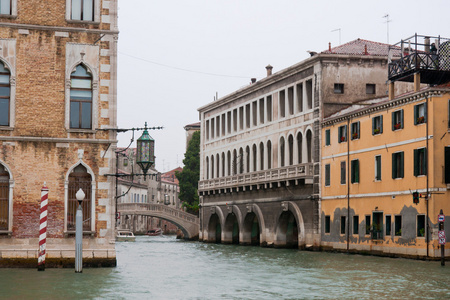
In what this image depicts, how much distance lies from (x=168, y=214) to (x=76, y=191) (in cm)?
4420

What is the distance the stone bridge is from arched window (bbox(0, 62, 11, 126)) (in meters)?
43.5

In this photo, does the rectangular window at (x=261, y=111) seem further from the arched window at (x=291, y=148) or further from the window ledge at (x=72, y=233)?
the window ledge at (x=72, y=233)

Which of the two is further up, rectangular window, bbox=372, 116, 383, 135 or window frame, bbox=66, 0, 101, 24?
window frame, bbox=66, 0, 101, 24

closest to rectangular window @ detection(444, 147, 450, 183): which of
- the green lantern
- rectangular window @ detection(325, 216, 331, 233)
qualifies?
rectangular window @ detection(325, 216, 331, 233)

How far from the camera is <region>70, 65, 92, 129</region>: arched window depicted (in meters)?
26.1

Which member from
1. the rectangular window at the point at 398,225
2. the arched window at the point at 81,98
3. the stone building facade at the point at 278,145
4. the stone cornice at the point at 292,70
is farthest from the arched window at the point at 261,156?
the arched window at the point at 81,98

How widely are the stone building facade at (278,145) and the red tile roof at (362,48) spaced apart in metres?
0.06

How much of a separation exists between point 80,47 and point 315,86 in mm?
23149

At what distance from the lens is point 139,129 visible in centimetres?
2719

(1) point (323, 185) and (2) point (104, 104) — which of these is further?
(1) point (323, 185)

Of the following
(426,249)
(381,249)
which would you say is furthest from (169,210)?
(426,249)

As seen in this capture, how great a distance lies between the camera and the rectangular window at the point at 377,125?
39284mm

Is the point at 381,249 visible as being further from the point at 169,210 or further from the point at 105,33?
the point at 169,210

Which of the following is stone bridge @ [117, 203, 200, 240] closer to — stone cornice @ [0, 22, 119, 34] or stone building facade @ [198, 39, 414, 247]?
stone building facade @ [198, 39, 414, 247]
